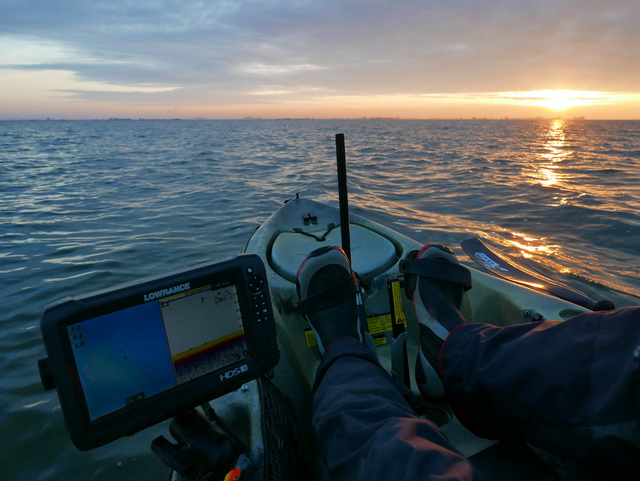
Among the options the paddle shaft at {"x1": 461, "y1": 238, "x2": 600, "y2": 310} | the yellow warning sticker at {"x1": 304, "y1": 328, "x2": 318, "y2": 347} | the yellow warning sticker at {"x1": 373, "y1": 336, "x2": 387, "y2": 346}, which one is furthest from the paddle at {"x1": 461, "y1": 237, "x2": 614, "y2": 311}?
the yellow warning sticker at {"x1": 304, "y1": 328, "x2": 318, "y2": 347}

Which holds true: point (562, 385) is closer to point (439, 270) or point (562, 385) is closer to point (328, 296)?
point (439, 270)

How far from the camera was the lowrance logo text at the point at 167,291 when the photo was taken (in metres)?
1.18

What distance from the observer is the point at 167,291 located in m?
1.21

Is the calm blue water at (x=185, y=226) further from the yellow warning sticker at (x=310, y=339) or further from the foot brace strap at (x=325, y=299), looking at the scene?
the foot brace strap at (x=325, y=299)

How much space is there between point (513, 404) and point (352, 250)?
2034 millimetres

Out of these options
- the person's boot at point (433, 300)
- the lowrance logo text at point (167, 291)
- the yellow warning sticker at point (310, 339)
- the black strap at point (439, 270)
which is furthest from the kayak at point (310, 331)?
the lowrance logo text at point (167, 291)

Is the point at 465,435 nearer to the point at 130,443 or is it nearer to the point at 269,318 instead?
the point at 269,318

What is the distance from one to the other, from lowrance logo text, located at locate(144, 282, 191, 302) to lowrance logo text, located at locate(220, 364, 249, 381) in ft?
1.17

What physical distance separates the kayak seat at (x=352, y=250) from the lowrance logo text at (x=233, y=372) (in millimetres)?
1541

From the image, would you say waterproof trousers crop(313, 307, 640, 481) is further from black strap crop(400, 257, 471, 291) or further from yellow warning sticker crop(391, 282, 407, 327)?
yellow warning sticker crop(391, 282, 407, 327)

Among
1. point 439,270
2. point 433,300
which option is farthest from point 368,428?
point 439,270

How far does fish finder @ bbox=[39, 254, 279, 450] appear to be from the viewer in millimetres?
1081

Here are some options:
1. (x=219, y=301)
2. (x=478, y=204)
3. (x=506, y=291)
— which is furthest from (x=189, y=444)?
(x=478, y=204)

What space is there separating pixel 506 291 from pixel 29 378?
14.0ft
